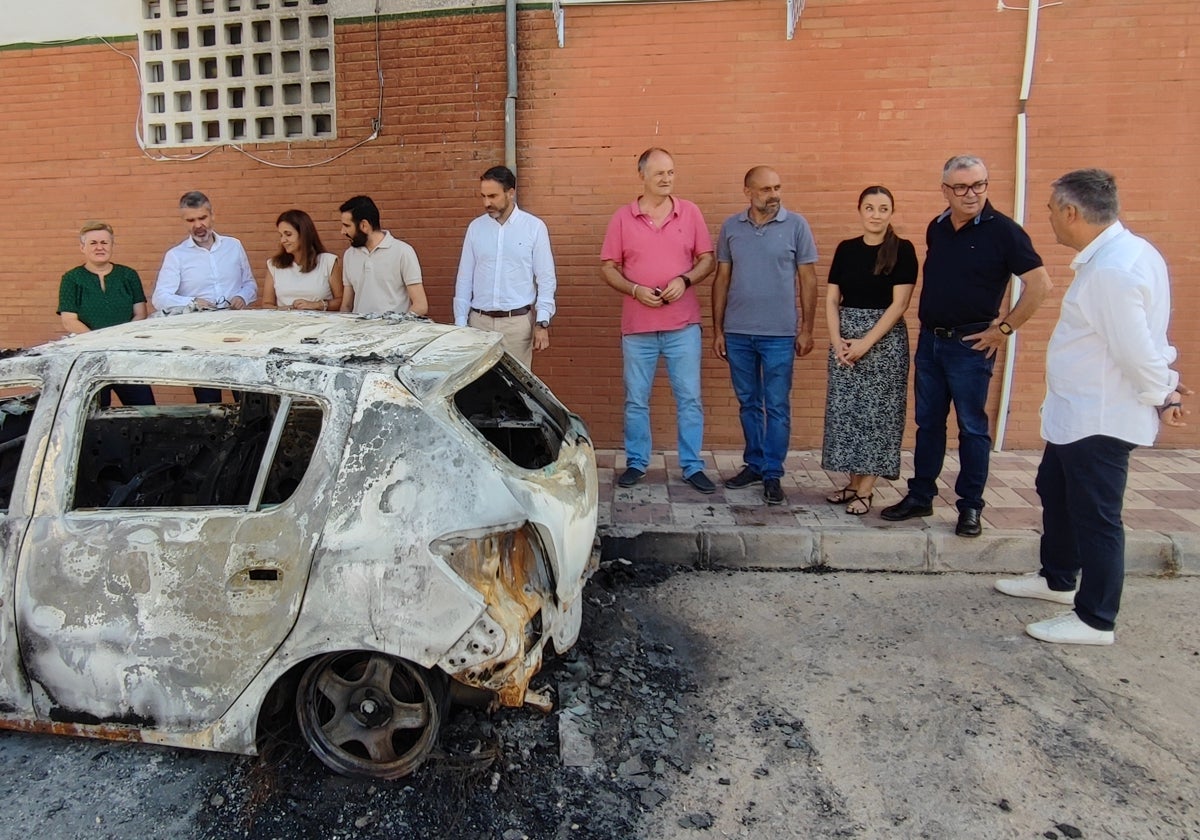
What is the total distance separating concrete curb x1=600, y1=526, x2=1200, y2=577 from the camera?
485 centimetres

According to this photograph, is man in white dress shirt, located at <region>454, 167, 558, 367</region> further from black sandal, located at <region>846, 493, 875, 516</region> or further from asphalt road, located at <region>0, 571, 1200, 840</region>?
asphalt road, located at <region>0, 571, 1200, 840</region>

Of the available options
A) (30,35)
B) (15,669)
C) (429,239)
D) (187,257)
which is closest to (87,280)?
(187,257)

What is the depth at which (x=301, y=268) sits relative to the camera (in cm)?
590

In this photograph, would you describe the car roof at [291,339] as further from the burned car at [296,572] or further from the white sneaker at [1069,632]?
the white sneaker at [1069,632]

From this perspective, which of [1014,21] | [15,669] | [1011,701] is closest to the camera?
[15,669]

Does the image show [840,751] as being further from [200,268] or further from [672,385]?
[200,268]

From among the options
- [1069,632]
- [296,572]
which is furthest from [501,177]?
[1069,632]

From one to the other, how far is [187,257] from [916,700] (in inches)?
212

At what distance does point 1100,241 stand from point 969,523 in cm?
181

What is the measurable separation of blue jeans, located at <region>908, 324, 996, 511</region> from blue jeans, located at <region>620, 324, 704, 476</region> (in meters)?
1.42

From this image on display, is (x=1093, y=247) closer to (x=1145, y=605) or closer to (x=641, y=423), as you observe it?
(x=1145, y=605)

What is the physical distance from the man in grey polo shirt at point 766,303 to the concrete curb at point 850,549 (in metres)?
0.60

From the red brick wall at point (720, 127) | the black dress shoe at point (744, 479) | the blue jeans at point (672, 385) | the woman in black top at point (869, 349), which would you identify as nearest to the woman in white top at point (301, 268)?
the red brick wall at point (720, 127)

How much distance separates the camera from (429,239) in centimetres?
684
